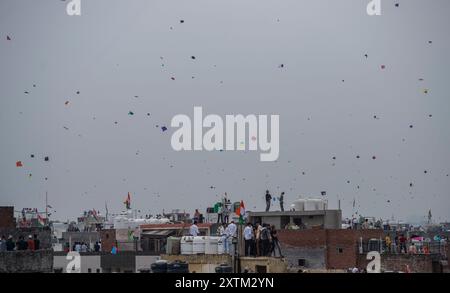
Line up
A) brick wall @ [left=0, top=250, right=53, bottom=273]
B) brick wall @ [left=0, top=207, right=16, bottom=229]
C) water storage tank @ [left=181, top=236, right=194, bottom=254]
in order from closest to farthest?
water storage tank @ [left=181, top=236, right=194, bottom=254] < brick wall @ [left=0, top=250, right=53, bottom=273] < brick wall @ [left=0, top=207, right=16, bottom=229]

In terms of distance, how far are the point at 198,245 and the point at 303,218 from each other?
19.5 m

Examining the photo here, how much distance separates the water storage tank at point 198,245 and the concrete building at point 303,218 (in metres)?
18.0

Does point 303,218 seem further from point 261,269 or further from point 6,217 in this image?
point 261,269

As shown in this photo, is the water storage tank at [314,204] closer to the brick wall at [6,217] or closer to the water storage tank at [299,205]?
the water storage tank at [299,205]

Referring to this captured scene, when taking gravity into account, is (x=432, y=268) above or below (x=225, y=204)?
below

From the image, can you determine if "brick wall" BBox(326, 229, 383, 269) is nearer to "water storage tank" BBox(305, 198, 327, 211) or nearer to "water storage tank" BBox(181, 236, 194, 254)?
"water storage tank" BBox(305, 198, 327, 211)

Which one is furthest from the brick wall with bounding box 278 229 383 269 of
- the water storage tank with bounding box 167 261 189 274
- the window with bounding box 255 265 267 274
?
the water storage tank with bounding box 167 261 189 274

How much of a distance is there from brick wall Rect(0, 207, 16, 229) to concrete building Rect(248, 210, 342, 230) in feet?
44.9

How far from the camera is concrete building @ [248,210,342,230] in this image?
49.8 metres

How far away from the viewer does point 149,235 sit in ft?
192
